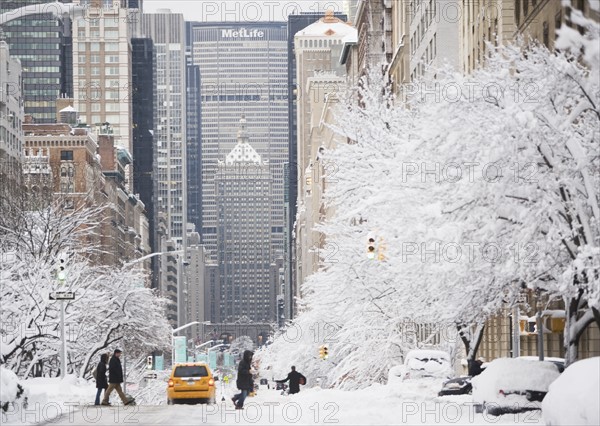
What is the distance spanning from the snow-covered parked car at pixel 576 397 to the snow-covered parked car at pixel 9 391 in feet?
36.0

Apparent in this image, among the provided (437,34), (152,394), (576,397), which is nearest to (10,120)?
(152,394)

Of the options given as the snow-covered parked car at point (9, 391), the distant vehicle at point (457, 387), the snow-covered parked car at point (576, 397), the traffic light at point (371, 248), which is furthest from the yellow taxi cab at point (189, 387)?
the snow-covered parked car at point (576, 397)

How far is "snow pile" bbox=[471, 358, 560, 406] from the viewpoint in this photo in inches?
1107

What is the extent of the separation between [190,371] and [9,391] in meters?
17.2

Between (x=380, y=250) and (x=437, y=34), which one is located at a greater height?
(x=437, y=34)

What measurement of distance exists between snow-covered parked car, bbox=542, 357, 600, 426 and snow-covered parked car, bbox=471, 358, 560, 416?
646 cm

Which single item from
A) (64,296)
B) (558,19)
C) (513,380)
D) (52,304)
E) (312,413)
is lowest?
(312,413)

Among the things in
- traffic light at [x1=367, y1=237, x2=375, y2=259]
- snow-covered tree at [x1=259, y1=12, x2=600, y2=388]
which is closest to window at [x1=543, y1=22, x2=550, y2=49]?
snow-covered tree at [x1=259, y1=12, x2=600, y2=388]

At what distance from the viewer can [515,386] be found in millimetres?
28219

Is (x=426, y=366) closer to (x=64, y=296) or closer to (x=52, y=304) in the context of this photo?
(x=64, y=296)

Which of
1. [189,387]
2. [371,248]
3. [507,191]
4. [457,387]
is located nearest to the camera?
[507,191]

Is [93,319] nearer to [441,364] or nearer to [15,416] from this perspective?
[441,364]

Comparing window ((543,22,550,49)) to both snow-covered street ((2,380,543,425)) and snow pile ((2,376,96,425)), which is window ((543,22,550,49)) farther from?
snow pile ((2,376,96,425))

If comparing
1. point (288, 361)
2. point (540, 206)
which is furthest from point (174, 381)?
point (288, 361)
